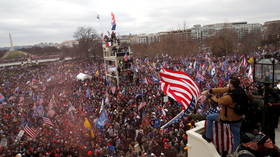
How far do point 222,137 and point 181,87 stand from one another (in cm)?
403

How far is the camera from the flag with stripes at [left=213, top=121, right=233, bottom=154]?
3936mm

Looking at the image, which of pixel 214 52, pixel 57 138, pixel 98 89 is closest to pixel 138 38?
pixel 214 52

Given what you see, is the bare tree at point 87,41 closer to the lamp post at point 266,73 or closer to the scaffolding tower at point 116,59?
the scaffolding tower at point 116,59

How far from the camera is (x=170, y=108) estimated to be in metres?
15.3

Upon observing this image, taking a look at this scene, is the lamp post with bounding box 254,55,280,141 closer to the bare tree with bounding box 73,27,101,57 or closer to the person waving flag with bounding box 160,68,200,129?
the person waving flag with bounding box 160,68,200,129

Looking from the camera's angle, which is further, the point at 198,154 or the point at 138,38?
the point at 138,38

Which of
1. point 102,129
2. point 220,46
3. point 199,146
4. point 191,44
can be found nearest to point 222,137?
point 199,146

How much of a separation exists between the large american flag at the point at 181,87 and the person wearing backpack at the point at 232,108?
11.7 ft

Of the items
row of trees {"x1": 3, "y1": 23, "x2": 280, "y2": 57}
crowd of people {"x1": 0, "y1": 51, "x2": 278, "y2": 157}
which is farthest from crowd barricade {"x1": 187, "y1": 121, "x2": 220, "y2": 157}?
row of trees {"x1": 3, "y1": 23, "x2": 280, "y2": 57}

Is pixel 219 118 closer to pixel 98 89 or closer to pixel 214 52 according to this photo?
pixel 98 89

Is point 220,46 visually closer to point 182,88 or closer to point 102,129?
point 102,129

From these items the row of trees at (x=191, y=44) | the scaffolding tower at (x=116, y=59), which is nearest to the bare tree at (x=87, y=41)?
the row of trees at (x=191, y=44)

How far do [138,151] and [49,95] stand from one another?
16.0 m

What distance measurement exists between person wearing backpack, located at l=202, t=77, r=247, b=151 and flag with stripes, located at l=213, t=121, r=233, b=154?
0.07 meters
